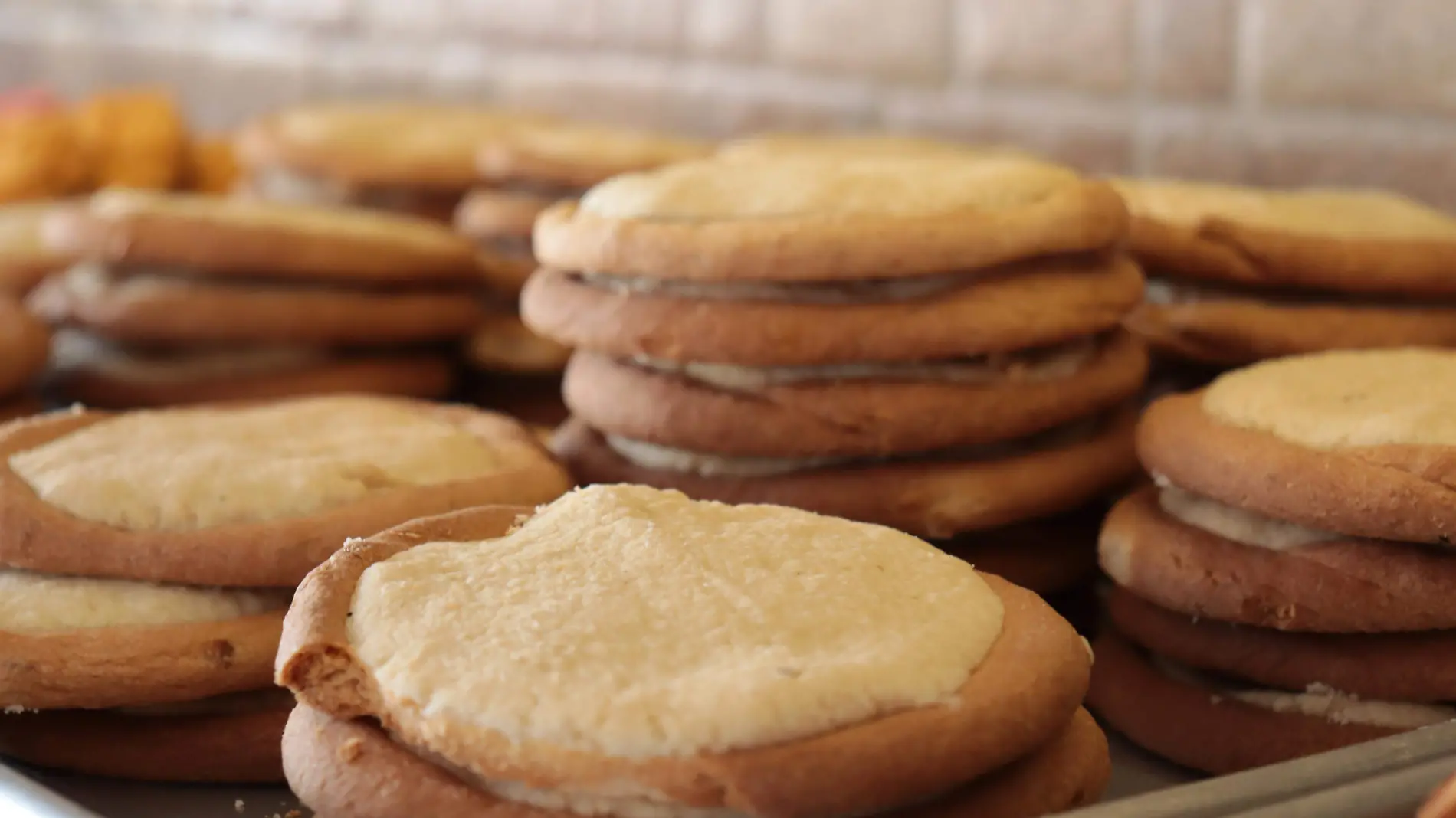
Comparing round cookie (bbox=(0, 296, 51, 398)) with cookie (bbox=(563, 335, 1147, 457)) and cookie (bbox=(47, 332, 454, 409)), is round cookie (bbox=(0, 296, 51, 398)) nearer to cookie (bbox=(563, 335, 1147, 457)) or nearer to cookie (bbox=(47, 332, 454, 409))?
cookie (bbox=(47, 332, 454, 409))

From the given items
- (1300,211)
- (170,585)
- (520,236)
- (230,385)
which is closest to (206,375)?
(230,385)

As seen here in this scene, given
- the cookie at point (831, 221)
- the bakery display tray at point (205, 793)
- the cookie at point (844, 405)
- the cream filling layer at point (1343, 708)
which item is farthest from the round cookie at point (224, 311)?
the cream filling layer at point (1343, 708)

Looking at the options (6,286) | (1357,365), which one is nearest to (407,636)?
(1357,365)

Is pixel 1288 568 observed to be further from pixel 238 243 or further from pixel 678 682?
pixel 238 243

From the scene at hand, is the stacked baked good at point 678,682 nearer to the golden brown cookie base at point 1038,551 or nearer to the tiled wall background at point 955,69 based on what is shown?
the golden brown cookie base at point 1038,551

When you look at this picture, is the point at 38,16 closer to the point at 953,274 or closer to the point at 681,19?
the point at 681,19

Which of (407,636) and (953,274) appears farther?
(953,274)
